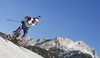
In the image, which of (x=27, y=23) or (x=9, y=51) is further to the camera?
(x=27, y=23)

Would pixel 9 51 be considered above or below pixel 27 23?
below

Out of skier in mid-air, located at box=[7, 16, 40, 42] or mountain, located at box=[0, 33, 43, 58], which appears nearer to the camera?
mountain, located at box=[0, 33, 43, 58]

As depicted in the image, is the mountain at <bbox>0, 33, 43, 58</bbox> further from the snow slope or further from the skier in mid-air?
the skier in mid-air

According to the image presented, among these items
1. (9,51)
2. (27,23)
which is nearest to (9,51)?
(9,51)

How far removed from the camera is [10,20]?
15.1 m

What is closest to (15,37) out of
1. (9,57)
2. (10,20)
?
(10,20)

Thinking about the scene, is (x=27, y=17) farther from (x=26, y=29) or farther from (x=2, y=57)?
(x=2, y=57)

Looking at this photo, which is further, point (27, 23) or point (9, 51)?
point (27, 23)

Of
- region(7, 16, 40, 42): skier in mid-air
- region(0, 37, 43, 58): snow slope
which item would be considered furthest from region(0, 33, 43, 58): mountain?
region(7, 16, 40, 42): skier in mid-air

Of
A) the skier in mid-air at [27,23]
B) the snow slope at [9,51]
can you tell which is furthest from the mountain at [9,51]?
the skier in mid-air at [27,23]

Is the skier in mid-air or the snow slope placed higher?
the skier in mid-air

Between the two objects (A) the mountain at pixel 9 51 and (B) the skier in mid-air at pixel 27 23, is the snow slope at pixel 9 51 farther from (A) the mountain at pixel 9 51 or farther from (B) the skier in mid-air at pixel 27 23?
(B) the skier in mid-air at pixel 27 23

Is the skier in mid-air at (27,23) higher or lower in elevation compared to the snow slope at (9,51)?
higher

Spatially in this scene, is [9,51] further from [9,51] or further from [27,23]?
[27,23]
